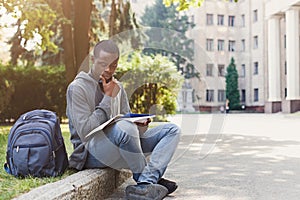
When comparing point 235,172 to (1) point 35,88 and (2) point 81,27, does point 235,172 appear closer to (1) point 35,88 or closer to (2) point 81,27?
Answer: (2) point 81,27

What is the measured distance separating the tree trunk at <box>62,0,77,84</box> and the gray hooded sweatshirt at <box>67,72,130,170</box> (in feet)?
35.9

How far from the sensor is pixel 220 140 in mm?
10727

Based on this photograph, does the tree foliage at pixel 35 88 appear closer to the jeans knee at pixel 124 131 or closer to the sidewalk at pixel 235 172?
the sidewalk at pixel 235 172

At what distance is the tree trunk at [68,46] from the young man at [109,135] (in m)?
10.9

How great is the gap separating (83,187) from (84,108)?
65cm

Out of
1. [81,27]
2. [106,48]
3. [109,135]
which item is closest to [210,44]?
[81,27]

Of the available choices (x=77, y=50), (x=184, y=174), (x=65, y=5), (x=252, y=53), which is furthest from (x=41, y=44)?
(x=252, y=53)

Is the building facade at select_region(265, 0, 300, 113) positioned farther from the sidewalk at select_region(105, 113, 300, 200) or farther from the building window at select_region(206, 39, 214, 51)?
the sidewalk at select_region(105, 113, 300, 200)

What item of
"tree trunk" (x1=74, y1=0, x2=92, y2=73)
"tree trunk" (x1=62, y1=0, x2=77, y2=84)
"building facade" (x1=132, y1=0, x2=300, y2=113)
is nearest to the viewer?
"tree trunk" (x1=74, y1=0, x2=92, y2=73)

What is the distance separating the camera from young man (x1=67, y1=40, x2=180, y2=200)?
3.82 meters

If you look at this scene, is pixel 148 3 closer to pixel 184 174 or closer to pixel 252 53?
pixel 252 53

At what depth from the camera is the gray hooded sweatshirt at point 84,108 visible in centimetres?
383

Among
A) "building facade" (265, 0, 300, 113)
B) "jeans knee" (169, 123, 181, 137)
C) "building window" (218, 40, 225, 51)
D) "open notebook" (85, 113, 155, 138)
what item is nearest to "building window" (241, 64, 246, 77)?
"building window" (218, 40, 225, 51)

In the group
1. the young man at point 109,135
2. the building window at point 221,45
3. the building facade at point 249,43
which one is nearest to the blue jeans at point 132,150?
the young man at point 109,135
